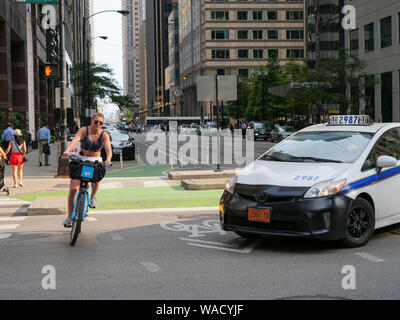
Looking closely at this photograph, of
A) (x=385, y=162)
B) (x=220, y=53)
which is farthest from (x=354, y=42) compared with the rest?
(x=220, y=53)

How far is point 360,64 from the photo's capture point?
157 feet

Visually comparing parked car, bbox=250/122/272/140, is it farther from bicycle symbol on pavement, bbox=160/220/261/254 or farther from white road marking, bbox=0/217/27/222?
bicycle symbol on pavement, bbox=160/220/261/254

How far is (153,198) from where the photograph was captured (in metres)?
14.2

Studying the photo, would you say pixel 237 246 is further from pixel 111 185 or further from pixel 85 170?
pixel 111 185

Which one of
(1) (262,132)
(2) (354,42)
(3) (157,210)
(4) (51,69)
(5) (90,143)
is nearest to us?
(5) (90,143)

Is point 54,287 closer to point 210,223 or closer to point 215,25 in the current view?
point 210,223

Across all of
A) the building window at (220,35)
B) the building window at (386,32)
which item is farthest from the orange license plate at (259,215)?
the building window at (220,35)

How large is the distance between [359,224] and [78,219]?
150 inches

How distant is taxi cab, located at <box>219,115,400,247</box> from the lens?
7410mm

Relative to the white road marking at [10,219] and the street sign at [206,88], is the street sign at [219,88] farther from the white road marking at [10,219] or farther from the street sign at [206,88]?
the white road marking at [10,219]

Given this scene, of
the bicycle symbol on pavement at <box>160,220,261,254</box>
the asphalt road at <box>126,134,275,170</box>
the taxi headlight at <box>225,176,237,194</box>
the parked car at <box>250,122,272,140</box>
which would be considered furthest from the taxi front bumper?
the parked car at <box>250,122,272,140</box>

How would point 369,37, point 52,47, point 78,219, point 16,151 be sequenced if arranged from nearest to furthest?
point 78,219 → point 16,151 → point 52,47 → point 369,37

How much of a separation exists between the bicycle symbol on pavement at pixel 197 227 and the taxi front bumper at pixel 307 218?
1.80 m
